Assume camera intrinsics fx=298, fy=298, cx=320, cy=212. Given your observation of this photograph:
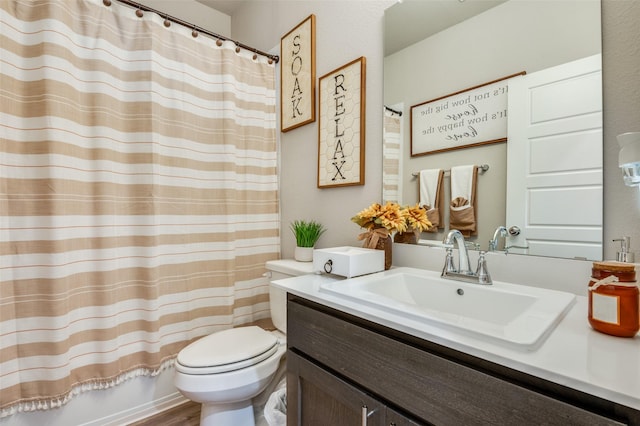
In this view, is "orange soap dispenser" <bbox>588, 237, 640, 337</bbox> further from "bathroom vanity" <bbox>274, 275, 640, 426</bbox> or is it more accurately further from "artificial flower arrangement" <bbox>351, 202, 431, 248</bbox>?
"artificial flower arrangement" <bbox>351, 202, 431, 248</bbox>

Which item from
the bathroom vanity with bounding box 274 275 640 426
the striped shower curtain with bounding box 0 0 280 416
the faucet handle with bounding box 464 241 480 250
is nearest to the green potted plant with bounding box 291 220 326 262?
the striped shower curtain with bounding box 0 0 280 416

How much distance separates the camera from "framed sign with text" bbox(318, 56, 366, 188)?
151 cm

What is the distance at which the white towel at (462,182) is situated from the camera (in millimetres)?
1126

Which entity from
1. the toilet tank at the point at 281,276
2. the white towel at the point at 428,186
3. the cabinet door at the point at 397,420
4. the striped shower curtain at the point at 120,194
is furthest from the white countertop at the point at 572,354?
the striped shower curtain at the point at 120,194

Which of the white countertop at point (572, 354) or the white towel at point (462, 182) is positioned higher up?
the white towel at point (462, 182)

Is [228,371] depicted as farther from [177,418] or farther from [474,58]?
[474,58]

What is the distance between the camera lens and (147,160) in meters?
1.56

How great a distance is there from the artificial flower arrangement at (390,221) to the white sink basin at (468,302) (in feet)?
0.52

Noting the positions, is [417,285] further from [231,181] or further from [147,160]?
[147,160]

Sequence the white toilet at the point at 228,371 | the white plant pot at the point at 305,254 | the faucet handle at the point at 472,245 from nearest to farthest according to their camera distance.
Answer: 1. the faucet handle at the point at 472,245
2. the white toilet at the point at 228,371
3. the white plant pot at the point at 305,254

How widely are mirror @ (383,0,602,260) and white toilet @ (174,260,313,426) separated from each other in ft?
2.55

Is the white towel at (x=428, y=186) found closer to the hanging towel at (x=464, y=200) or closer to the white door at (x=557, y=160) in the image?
the hanging towel at (x=464, y=200)

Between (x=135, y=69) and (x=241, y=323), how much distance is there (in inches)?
Answer: 61.8

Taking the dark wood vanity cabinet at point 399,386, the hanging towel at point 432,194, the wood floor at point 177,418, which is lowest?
the wood floor at point 177,418
